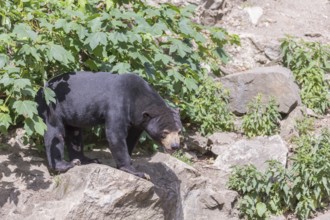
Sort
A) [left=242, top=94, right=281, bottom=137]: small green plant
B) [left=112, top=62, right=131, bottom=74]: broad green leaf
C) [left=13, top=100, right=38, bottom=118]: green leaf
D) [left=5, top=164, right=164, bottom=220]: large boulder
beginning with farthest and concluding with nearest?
[left=242, top=94, right=281, bottom=137]: small green plant
[left=112, top=62, right=131, bottom=74]: broad green leaf
[left=5, top=164, right=164, bottom=220]: large boulder
[left=13, top=100, right=38, bottom=118]: green leaf

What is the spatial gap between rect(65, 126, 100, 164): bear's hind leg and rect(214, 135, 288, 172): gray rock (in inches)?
81.7

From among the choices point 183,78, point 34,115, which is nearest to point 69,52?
point 34,115

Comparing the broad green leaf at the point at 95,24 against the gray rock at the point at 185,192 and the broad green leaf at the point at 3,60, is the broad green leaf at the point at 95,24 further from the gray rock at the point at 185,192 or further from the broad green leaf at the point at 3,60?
the gray rock at the point at 185,192

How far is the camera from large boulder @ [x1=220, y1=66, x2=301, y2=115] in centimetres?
887

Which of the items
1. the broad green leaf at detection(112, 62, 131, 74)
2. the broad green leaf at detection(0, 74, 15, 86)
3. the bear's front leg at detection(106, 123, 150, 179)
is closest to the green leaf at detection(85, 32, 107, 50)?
the broad green leaf at detection(112, 62, 131, 74)

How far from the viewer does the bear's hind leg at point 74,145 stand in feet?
21.5

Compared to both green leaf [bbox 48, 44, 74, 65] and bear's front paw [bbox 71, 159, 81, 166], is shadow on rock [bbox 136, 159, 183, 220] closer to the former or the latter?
bear's front paw [bbox 71, 159, 81, 166]

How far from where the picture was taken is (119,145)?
5.89 metres

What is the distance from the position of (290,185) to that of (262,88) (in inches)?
76.7

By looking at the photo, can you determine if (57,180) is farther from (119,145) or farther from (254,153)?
(254,153)

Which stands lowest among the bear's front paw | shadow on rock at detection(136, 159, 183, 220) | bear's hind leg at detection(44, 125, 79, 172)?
shadow on rock at detection(136, 159, 183, 220)

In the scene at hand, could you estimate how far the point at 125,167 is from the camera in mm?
5945

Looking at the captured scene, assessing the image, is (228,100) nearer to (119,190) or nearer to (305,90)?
(305,90)

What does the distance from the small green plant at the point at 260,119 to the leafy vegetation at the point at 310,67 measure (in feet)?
2.84
